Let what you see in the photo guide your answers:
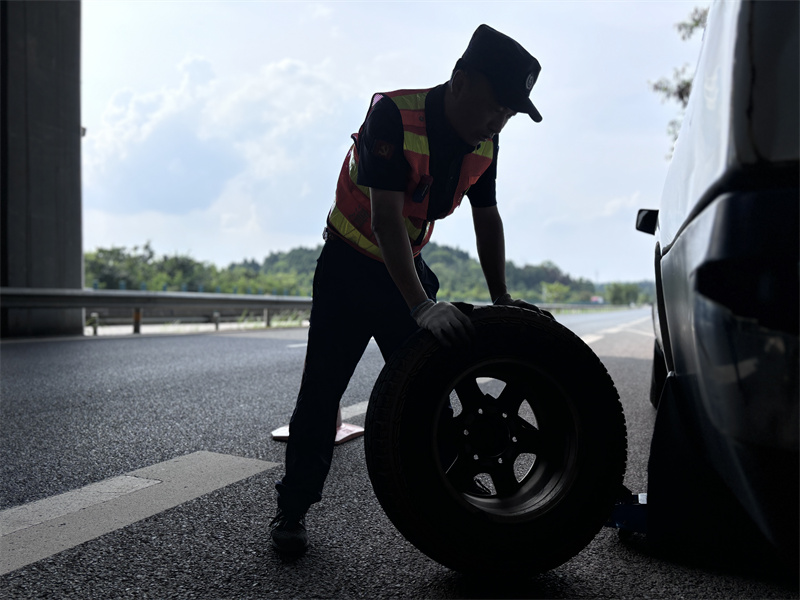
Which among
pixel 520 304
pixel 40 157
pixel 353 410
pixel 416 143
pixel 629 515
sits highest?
pixel 40 157

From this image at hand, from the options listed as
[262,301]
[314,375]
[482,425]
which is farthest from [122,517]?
[262,301]

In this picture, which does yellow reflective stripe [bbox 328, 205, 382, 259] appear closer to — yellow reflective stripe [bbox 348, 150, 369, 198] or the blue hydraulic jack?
yellow reflective stripe [bbox 348, 150, 369, 198]

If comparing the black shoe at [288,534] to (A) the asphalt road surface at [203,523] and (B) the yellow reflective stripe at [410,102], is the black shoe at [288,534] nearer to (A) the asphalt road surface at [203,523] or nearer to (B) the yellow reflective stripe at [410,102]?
(A) the asphalt road surface at [203,523]

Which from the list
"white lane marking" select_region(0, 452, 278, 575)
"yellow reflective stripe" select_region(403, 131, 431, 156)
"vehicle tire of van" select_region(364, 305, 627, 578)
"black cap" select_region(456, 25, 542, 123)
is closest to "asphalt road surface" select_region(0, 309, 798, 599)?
"white lane marking" select_region(0, 452, 278, 575)

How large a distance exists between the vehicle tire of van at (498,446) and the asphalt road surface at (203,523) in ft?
0.46

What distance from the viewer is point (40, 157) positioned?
10570 millimetres

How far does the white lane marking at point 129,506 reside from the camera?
2162 millimetres

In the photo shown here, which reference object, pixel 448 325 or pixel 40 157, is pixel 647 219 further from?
pixel 40 157

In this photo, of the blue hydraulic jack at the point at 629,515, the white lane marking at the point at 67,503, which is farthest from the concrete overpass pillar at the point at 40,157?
the blue hydraulic jack at the point at 629,515

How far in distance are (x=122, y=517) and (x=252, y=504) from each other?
47 centimetres

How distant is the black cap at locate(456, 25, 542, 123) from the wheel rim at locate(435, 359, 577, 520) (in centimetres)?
85

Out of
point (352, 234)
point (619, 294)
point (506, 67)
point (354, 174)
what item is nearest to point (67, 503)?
point (352, 234)

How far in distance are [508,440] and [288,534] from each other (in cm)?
77

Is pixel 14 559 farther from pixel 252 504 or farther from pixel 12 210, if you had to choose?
pixel 12 210
